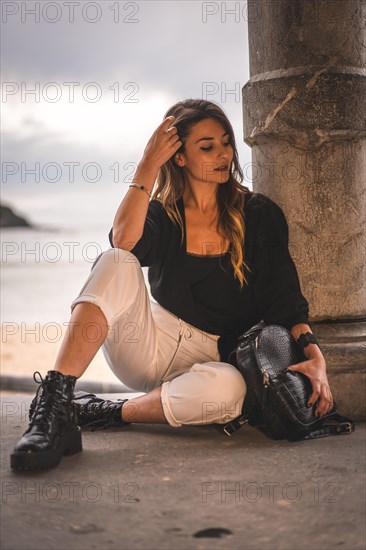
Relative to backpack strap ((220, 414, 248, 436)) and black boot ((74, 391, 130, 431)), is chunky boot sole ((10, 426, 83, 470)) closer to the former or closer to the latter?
black boot ((74, 391, 130, 431))

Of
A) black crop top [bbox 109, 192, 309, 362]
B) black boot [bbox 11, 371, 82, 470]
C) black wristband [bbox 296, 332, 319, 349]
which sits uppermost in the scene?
black crop top [bbox 109, 192, 309, 362]

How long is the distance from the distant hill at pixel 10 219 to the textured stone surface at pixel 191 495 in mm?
11450

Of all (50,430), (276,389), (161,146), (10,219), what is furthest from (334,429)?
(10,219)

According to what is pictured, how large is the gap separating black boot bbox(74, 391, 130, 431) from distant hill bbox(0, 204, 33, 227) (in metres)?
11.0

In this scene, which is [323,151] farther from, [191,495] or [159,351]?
[191,495]

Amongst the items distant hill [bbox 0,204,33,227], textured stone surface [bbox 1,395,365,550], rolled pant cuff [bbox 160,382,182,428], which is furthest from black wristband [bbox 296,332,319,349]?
distant hill [bbox 0,204,33,227]

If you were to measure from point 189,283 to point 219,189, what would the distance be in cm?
52

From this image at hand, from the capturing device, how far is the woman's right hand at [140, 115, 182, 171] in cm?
367

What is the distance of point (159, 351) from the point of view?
375 centimetres

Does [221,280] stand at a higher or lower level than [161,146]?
lower

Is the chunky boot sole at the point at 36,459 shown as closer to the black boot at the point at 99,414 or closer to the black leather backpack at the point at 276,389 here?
the black boot at the point at 99,414

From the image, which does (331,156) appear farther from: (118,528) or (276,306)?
(118,528)

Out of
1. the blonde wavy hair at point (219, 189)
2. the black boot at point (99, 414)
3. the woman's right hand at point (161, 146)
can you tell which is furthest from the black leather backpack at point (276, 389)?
the woman's right hand at point (161, 146)

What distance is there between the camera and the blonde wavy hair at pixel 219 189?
12.3 feet
